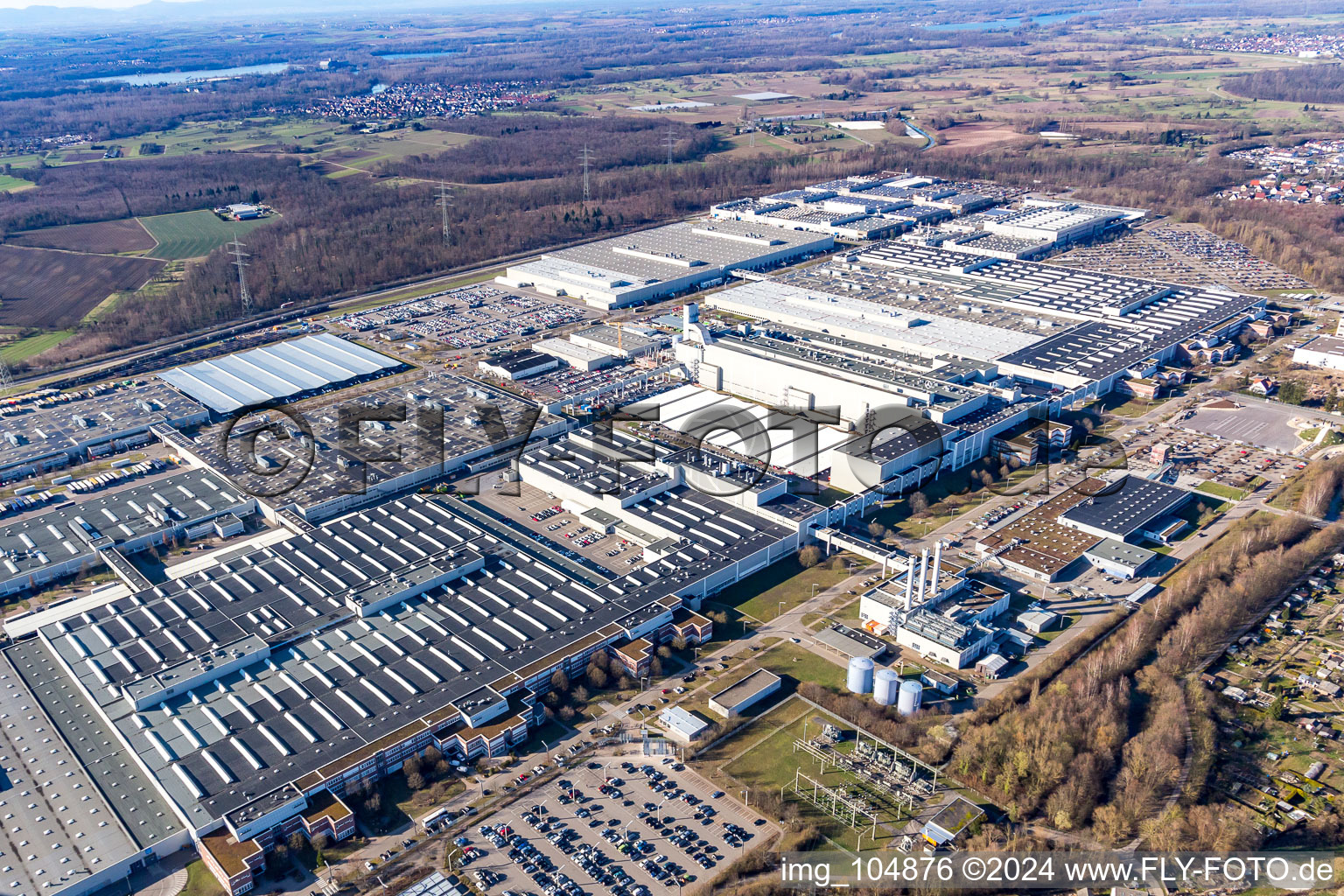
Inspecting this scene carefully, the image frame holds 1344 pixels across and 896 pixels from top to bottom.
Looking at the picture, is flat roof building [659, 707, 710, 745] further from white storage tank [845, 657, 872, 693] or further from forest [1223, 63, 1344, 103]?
forest [1223, 63, 1344, 103]

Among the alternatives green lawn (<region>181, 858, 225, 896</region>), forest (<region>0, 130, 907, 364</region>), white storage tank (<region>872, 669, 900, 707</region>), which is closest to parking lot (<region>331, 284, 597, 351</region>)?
forest (<region>0, 130, 907, 364</region>)

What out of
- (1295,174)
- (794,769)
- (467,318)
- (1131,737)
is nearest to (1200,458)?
(1131,737)

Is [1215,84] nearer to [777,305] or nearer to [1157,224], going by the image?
[1157,224]

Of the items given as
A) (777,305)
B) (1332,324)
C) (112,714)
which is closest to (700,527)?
(112,714)

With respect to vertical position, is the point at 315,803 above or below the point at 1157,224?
below

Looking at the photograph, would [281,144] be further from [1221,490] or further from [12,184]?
[1221,490]

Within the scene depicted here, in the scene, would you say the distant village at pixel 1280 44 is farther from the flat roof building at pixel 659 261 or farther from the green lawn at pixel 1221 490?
the green lawn at pixel 1221 490
